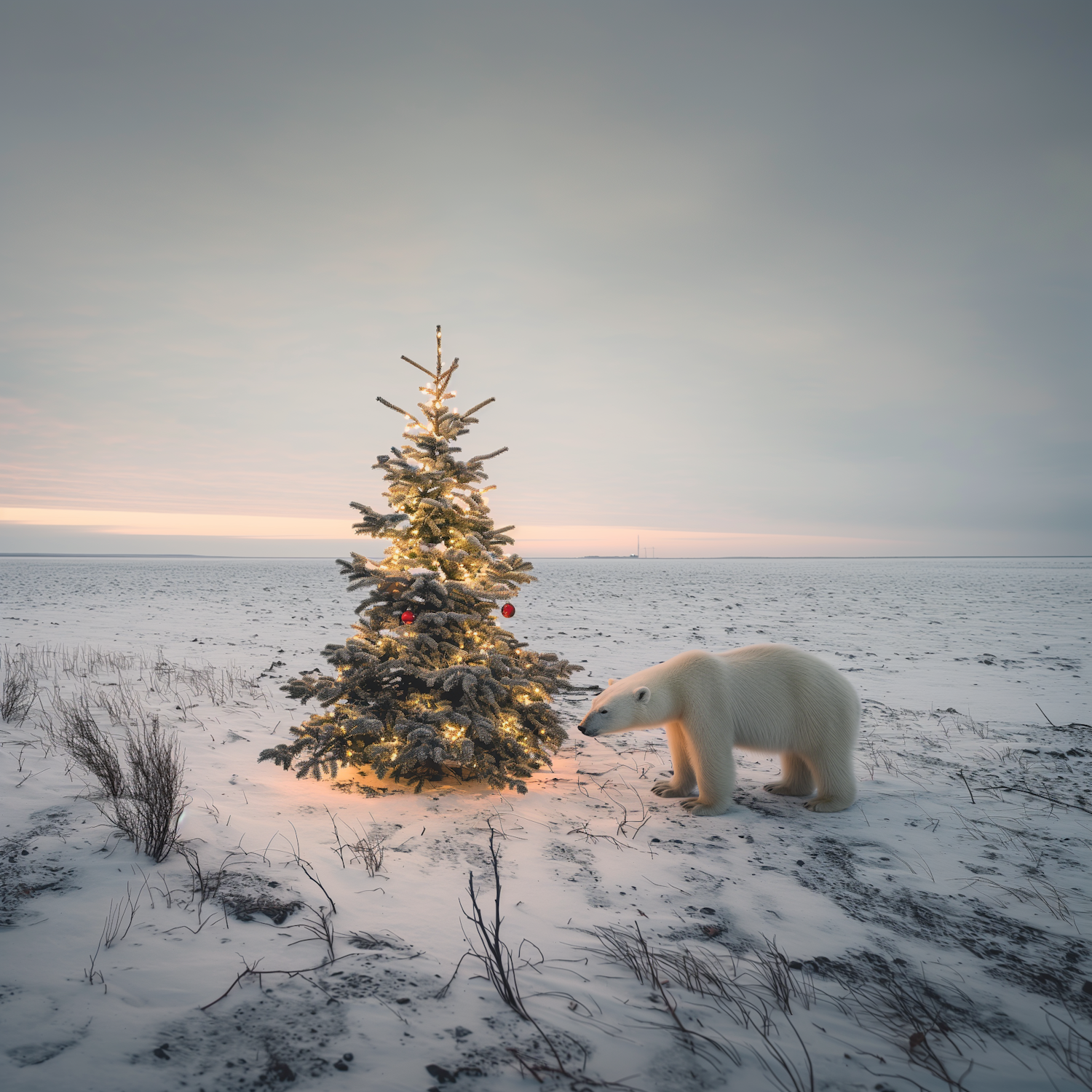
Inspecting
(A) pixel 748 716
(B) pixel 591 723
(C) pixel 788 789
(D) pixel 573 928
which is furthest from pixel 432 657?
(C) pixel 788 789

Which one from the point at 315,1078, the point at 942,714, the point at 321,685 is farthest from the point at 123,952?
the point at 942,714

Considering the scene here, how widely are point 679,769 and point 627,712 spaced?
0.81 m

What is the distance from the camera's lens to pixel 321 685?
15.1ft

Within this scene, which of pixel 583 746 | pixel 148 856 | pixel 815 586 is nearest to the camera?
pixel 148 856

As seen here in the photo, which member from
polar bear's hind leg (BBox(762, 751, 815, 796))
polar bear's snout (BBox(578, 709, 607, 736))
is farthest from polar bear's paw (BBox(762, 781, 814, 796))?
polar bear's snout (BBox(578, 709, 607, 736))

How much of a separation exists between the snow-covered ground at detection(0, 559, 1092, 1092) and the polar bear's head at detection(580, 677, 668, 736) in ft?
2.06

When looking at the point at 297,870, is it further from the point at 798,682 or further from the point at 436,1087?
the point at 798,682

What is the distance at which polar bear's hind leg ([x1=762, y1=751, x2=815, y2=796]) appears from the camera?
4770mm

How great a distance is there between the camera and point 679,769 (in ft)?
15.7

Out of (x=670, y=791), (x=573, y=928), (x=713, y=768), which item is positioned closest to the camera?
(x=573, y=928)

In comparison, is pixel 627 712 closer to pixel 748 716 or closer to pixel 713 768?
pixel 713 768

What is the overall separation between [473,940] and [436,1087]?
2.66 feet

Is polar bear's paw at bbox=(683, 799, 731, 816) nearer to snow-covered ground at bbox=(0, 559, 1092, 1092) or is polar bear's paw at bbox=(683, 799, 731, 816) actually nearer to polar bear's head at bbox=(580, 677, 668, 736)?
snow-covered ground at bbox=(0, 559, 1092, 1092)

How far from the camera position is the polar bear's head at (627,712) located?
4441 mm
